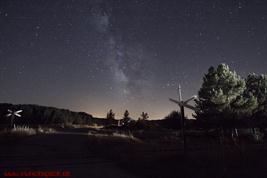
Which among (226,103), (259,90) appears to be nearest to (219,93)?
(226,103)

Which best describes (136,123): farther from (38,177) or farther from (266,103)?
(38,177)

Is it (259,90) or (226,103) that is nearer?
(226,103)

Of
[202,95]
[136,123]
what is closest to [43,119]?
[136,123]

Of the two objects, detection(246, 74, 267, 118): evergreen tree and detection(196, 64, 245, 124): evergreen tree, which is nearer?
detection(196, 64, 245, 124): evergreen tree

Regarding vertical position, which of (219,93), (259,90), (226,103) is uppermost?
(259,90)

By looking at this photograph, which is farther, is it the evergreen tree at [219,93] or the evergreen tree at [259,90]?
the evergreen tree at [259,90]

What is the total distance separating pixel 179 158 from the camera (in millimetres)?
12492

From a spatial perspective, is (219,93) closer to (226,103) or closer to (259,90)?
(226,103)

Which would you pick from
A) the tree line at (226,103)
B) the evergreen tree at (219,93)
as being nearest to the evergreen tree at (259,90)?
the tree line at (226,103)

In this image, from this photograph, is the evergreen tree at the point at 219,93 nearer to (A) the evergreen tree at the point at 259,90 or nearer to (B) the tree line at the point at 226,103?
(B) the tree line at the point at 226,103

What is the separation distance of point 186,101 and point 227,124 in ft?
65.3

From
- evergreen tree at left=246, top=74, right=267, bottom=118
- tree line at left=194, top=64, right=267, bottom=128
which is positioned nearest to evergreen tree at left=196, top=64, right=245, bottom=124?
tree line at left=194, top=64, right=267, bottom=128

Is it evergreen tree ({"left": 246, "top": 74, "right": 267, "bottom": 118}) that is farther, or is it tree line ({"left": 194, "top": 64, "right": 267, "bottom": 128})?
evergreen tree ({"left": 246, "top": 74, "right": 267, "bottom": 118})

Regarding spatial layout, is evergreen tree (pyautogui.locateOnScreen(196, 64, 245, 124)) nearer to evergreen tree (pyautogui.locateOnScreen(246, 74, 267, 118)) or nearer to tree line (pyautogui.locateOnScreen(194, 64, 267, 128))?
tree line (pyautogui.locateOnScreen(194, 64, 267, 128))
